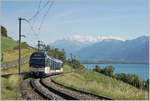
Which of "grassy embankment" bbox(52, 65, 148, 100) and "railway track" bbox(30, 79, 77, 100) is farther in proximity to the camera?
"grassy embankment" bbox(52, 65, 148, 100)

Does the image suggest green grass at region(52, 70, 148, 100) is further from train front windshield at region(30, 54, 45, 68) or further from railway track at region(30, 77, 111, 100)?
train front windshield at region(30, 54, 45, 68)

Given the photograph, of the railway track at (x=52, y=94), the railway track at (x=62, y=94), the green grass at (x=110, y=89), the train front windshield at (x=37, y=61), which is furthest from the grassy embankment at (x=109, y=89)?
the railway track at (x=52, y=94)

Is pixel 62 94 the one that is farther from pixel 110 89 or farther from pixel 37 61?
pixel 37 61

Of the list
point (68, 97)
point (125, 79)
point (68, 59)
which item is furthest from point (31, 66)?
point (68, 59)

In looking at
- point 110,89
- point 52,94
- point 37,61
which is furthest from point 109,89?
point 37,61

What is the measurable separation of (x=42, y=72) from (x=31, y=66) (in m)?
1.32

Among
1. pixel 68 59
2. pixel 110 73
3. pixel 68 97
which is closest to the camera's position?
pixel 68 97

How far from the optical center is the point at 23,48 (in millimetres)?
96312

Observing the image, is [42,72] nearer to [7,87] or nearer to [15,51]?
[7,87]

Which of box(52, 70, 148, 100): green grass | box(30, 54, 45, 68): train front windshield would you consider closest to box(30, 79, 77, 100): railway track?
box(52, 70, 148, 100): green grass

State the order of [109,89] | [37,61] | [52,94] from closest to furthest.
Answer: [52,94] → [109,89] → [37,61]

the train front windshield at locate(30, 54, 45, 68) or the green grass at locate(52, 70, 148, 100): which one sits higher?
the train front windshield at locate(30, 54, 45, 68)

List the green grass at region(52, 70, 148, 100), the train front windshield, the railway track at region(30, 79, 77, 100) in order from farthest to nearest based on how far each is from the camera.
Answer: the train front windshield → the green grass at region(52, 70, 148, 100) → the railway track at region(30, 79, 77, 100)

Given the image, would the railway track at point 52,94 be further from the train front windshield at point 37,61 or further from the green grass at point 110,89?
the train front windshield at point 37,61
